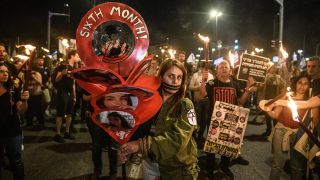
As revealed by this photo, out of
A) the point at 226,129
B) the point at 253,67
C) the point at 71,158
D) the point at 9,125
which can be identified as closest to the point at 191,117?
the point at 9,125

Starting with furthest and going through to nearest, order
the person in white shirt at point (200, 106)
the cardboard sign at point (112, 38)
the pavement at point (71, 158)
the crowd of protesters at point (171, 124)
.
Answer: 1. the person in white shirt at point (200, 106)
2. the pavement at point (71, 158)
3. the crowd of protesters at point (171, 124)
4. the cardboard sign at point (112, 38)

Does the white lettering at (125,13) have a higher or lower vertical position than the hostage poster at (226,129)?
higher

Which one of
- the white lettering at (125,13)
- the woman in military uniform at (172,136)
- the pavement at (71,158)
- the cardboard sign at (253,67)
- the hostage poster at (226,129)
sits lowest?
the pavement at (71,158)

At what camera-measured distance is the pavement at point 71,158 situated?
6230 mm

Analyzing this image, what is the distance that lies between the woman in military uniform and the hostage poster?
3152 mm

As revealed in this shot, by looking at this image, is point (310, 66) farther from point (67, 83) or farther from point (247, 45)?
point (247, 45)

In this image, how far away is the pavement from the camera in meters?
6.23

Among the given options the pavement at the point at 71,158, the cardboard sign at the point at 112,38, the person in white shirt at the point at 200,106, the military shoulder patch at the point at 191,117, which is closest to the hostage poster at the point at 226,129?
the pavement at the point at 71,158

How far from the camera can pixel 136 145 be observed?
2.58 m

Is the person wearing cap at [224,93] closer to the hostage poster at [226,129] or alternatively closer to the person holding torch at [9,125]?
the hostage poster at [226,129]

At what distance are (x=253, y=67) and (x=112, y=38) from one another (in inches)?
197

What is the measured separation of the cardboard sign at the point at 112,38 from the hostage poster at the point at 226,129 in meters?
3.65

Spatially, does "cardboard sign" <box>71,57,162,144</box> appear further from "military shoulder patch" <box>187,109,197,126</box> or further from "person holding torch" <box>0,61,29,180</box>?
"person holding torch" <box>0,61,29,180</box>

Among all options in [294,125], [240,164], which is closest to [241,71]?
[240,164]
